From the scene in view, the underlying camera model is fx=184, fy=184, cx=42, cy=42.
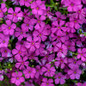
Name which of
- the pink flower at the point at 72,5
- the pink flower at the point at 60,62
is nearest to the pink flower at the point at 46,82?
the pink flower at the point at 60,62

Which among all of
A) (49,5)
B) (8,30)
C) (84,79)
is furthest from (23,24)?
(84,79)

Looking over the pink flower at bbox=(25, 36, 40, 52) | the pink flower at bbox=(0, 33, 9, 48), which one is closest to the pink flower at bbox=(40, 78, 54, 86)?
the pink flower at bbox=(25, 36, 40, 52)

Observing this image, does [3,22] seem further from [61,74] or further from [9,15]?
[61,74]

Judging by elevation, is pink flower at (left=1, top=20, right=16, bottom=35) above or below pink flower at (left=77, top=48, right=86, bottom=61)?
above

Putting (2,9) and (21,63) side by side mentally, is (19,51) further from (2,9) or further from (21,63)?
(2,9)

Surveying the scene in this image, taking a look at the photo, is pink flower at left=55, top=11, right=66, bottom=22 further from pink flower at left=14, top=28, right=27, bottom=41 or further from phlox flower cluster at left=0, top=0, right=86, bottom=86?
pink flower at left=14, top=28, right=27, bottom=41

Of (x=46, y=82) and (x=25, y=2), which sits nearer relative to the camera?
(x=25, y=2)

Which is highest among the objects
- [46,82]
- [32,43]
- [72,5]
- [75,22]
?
[72,5]

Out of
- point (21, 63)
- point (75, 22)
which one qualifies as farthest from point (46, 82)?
point (75, 22)
